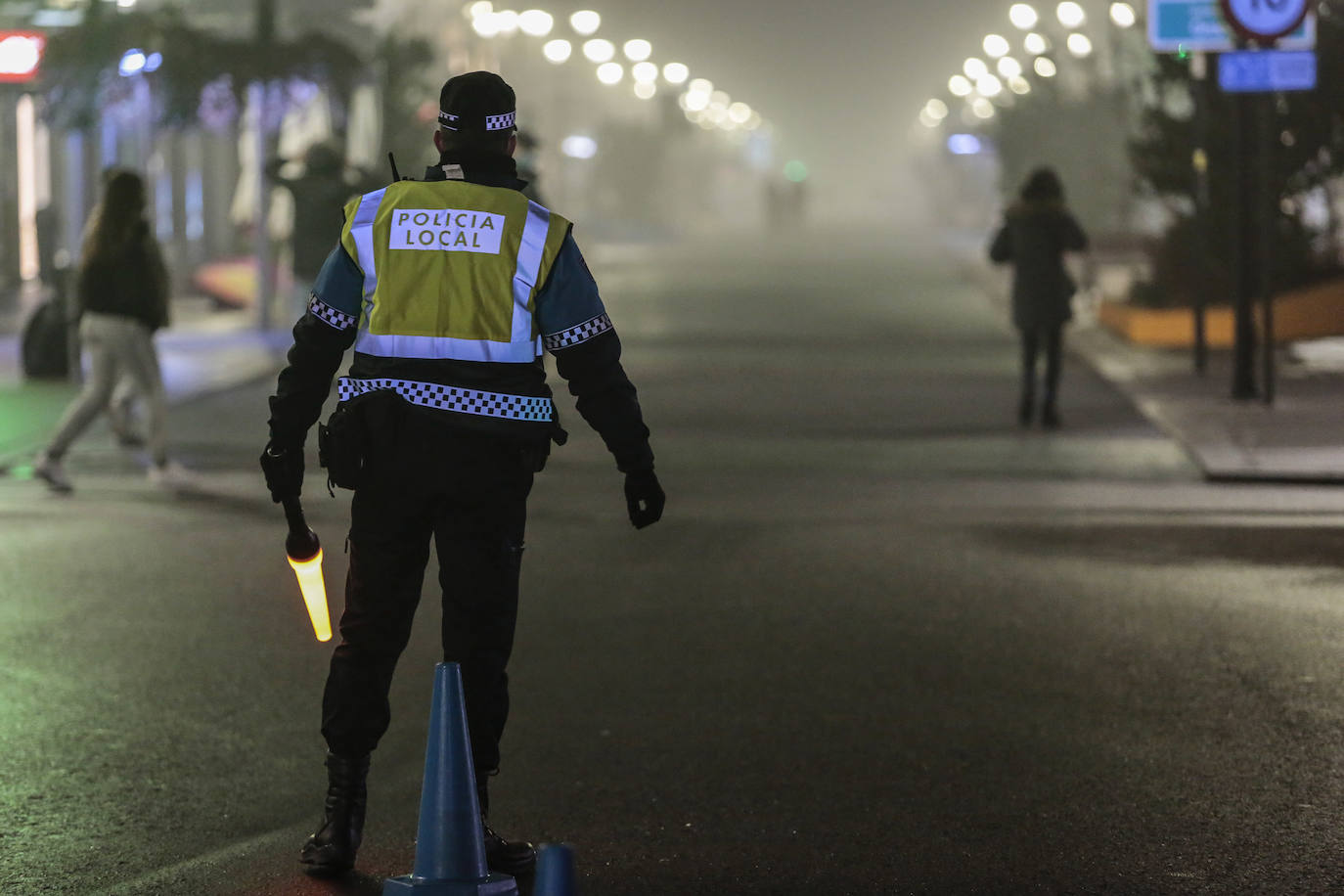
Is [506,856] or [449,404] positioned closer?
[449,404]

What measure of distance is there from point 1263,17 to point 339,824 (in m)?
12.3

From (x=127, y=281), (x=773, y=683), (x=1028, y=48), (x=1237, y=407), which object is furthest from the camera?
(x=1028, y=48)

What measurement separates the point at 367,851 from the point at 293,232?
1819cm

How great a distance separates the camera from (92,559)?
990cm

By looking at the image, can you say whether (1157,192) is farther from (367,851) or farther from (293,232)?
(367,851)

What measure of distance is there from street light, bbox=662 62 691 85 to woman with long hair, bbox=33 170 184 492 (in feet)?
208

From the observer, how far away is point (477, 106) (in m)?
5.04

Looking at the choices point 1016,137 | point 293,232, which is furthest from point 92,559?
point 1016,137

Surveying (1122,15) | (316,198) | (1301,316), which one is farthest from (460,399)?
(1122,15)

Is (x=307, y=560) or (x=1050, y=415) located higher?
(x=307, y=560)

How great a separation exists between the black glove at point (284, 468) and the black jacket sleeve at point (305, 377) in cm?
2

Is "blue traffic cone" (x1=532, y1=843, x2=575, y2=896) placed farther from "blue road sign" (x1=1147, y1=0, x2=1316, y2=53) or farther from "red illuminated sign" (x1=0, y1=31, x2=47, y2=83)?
"red illuminated sign" (x1=0, y1=31, x2=47, y2=83)

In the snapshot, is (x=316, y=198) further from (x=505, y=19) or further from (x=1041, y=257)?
(x=505, y=19)

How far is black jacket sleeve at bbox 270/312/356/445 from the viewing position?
16.5ft
